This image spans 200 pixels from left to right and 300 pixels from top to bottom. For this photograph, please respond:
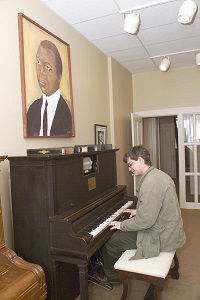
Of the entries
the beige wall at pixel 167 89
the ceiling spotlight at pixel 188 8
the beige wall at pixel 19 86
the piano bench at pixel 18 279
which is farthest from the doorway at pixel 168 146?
the piano bench at pixel 18 279

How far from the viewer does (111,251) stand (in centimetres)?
239

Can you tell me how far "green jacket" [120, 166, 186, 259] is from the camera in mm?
2023

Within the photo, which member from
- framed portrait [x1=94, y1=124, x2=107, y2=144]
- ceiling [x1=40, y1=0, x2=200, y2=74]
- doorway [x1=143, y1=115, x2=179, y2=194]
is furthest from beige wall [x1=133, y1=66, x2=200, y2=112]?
doorway [x1=143, y1=115, x2=179, y2=194]

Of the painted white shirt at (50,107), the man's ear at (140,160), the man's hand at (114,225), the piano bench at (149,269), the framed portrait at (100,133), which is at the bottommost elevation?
the piano bench at (149,269)

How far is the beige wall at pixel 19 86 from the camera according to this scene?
196cm

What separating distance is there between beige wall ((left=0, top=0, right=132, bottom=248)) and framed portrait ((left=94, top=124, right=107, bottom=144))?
0.25 feet

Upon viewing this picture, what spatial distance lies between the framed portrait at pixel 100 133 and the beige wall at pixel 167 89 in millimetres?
1682

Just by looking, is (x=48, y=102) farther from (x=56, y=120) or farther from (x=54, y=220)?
(x=54, y=220)

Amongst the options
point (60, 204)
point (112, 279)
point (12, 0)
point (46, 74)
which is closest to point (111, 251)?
point (112, 279)

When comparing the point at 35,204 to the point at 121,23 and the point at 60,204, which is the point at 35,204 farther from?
the point at 121,23

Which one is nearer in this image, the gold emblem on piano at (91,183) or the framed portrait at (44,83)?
the framed portrait at (44,83)

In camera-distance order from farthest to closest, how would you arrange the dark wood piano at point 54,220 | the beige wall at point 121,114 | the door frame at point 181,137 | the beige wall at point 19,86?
the door frame at point 181,137, the beige wall at point 121,114, the beige wall at point 19,86, the dark wood piano at point 54,220

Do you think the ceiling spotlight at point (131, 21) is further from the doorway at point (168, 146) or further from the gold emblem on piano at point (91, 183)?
the doorway at point (168, 146)

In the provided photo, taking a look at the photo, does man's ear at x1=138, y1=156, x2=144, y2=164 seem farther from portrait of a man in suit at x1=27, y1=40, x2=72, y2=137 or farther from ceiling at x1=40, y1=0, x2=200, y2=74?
ceiling at x1=40, y1=0, x2=200, y2=74
